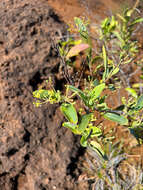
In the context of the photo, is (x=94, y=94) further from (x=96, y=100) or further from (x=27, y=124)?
(x=27, y=124)

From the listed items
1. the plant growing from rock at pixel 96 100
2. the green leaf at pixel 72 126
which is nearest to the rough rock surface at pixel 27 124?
the plant growing from rock at pixel 96 100

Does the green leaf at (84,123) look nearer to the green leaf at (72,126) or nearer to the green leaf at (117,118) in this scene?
the green leaf at (72,126)

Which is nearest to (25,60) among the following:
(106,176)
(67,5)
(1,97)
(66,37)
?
(1,97)

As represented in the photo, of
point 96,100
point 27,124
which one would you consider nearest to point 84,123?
point 96,100

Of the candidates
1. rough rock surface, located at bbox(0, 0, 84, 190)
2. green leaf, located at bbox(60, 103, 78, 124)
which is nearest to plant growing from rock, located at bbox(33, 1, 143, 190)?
green leaf, located at bbox(60, 103, 78, 124)

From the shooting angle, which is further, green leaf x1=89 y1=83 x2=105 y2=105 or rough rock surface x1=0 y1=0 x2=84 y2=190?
rough rock surface x1=0 y1=0 x2=84 y2=190

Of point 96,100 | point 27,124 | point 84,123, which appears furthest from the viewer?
point 27,124

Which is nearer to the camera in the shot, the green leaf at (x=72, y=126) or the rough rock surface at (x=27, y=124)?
the green leaf at (x=72, y=126)

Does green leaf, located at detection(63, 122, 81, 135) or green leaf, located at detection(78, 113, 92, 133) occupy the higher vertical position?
green leaf, located at detection(78, 113, 92, 133)

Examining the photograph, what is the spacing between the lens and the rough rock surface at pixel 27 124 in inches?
52.7

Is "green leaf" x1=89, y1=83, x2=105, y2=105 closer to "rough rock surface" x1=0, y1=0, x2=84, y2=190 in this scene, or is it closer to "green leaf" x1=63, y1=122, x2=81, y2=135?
"green leaf" x1=63, y1=122, x2=81, y2=135

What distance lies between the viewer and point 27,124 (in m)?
1.36

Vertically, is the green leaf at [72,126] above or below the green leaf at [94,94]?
below

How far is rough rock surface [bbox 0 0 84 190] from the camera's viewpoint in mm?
1338
